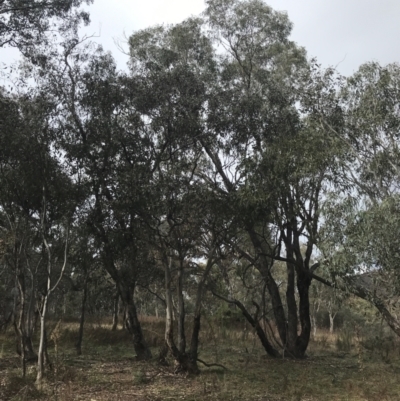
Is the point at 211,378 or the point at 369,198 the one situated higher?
the point at 369,198

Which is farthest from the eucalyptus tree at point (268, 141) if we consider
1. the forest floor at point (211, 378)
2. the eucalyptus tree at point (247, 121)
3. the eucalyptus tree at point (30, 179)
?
the eucalyptus tree at point (30, 179)

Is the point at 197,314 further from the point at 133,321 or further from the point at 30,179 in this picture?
the point at 30,179

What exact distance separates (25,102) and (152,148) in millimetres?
3163

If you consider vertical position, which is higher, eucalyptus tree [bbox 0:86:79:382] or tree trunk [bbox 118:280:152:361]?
eucalyptus tree [bbox 0:86:79:382]

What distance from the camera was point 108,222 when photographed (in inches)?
447

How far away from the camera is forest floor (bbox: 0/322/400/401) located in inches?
334

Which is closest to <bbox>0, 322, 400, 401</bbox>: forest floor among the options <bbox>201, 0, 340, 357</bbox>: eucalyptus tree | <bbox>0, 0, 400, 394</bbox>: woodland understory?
<bbox>0, 0, 400, 394</bbox>: woodland understory

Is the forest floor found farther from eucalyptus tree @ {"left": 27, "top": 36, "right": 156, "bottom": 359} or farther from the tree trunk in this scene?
eucalyptus tree @ {"left": 27, "top": 36, "right": 156, "bottom": 359}

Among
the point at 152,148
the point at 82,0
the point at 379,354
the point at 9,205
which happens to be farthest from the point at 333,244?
the point at 379,354

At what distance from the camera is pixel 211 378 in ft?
33.3

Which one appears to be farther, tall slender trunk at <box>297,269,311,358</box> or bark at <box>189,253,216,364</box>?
tall slender trunk at <box>297,269,311,358</box>

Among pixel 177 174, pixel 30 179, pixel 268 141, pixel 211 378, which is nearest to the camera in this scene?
pixel 211 378

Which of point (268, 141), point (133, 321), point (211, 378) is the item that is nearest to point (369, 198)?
point (268, 141)

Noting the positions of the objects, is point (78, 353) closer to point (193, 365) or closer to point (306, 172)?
point (193, 365)
